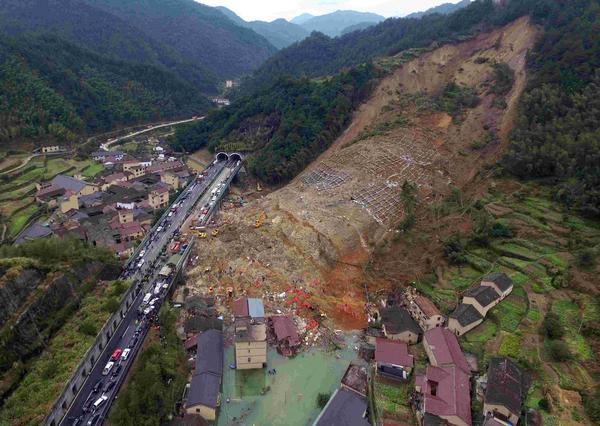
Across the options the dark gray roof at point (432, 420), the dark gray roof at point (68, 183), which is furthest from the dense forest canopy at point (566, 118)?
the dark gray roof at point (68, 183)

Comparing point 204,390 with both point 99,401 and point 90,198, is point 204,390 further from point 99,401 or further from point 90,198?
point 90,198

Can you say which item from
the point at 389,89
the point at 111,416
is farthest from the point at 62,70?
the point at 111,416

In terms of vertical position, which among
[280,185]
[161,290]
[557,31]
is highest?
[557,31]

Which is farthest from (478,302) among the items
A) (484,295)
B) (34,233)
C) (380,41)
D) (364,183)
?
(380,41)

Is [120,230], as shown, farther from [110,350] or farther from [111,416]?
[111,416]

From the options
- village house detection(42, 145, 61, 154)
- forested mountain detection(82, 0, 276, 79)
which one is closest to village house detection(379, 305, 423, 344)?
village house detection(42, 145, 61, 154)
